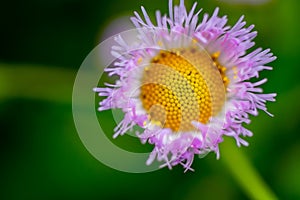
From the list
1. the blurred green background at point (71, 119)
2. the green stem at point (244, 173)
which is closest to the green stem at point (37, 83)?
the blurred green background at point (71, 119)

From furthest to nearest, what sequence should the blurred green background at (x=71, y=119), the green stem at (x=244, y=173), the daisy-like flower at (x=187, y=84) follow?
the blurred green background at (x=71, y=119) < the green stem at (x=244, y=173) < the daisy-like flower at (x=187, y=84)

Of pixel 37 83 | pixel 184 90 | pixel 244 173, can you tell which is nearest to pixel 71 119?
pixel 37 83

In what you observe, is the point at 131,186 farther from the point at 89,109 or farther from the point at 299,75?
the point at 299,75

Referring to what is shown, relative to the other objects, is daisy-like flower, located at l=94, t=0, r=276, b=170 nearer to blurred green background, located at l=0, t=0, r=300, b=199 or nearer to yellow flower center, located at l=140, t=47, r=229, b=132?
yellow flower center, located at l=140, t=47, r=229, b=132

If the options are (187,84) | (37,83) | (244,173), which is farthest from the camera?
(37,83)

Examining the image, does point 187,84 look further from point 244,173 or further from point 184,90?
point 244,173

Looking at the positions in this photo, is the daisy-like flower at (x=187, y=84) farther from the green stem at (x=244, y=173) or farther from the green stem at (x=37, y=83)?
the green stem at (x=37, y=83)
